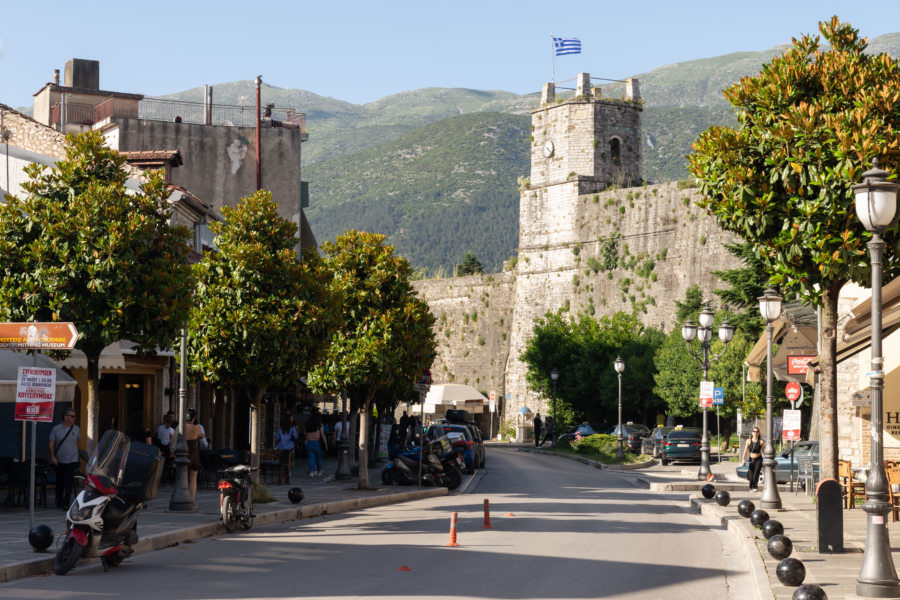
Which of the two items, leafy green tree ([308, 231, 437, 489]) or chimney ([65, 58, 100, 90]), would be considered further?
chimney ([65, 58, 100, 90])

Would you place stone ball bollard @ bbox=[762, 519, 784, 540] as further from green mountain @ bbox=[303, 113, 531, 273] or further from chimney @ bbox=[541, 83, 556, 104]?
green mountain @ bbox=[303, 113, 531, 273]

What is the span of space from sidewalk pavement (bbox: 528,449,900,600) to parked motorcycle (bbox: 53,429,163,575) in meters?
6.77

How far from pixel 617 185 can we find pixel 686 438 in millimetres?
29108

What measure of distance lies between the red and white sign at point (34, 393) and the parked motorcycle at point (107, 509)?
6.16 ft


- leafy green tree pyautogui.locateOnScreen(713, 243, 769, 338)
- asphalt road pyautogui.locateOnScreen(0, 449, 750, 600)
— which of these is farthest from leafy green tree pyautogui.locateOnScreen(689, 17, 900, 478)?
leafy green tree pyautogui.locateOnScreen(713, 243, 769, 338)

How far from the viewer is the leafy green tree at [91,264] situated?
17.8 meters

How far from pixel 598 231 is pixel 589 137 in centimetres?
552

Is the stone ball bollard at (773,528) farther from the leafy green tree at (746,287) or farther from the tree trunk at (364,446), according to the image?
the leafy green tree at (746,287)

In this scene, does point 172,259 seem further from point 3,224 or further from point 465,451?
point 465,451

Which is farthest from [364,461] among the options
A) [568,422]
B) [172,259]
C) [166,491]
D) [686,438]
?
[568,422]

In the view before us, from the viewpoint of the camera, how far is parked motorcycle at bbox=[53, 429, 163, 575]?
40.5ft

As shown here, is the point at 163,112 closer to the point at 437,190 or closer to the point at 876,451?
the point at 876,451

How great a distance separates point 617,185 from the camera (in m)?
68.8

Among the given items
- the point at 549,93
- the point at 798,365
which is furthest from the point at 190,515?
the point at 549,93
